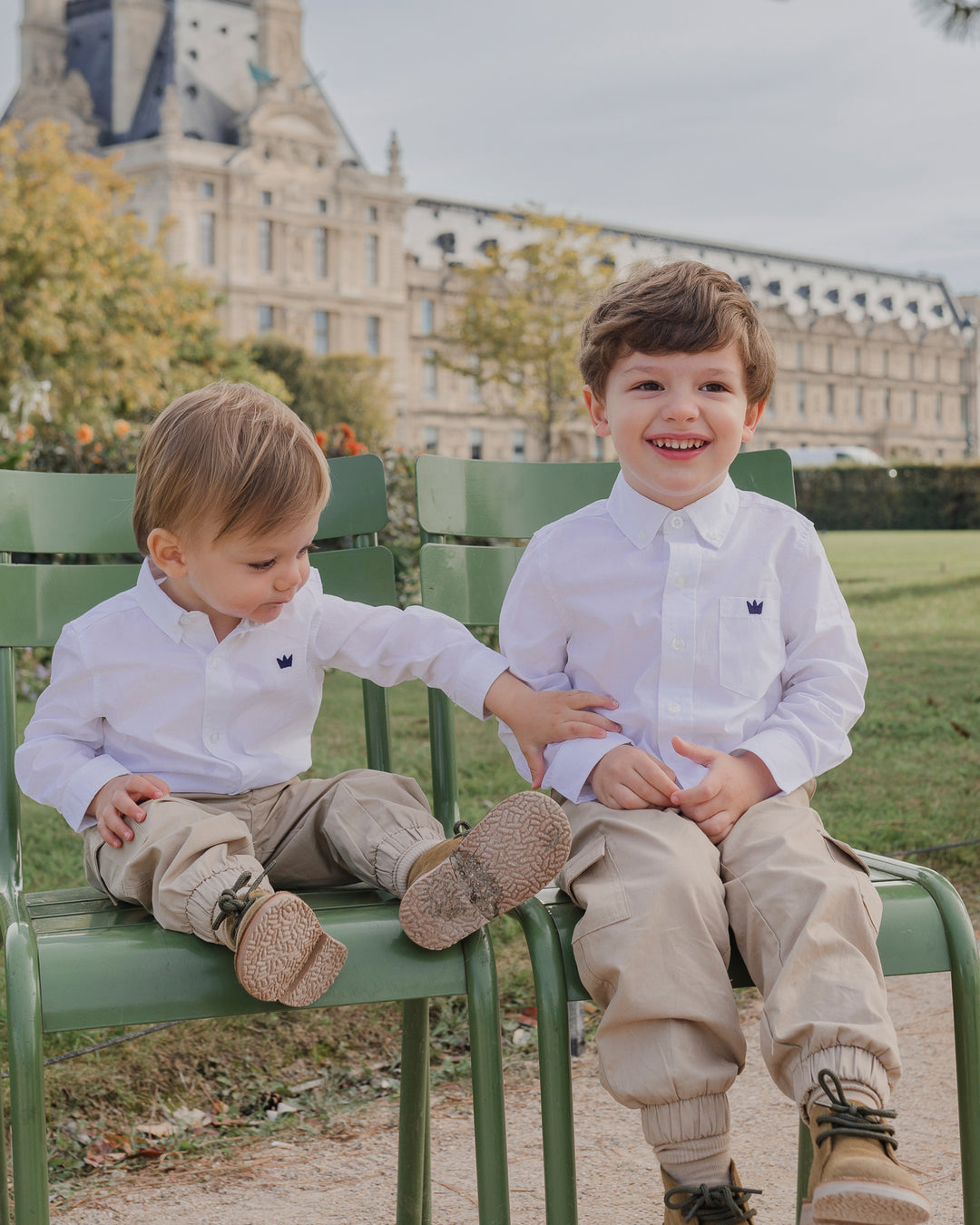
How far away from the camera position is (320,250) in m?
52.0

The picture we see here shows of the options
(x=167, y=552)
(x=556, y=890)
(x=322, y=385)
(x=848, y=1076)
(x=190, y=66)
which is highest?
(x=190, y=66)

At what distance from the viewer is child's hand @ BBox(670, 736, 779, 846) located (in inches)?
60.2

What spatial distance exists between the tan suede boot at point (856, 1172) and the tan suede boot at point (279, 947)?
1.58 ft

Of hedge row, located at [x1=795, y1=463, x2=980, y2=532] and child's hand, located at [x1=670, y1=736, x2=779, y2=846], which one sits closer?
child's hand, located at [x1=670, y1=736, x2=779, y2=846]

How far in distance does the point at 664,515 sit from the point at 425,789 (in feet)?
8.98

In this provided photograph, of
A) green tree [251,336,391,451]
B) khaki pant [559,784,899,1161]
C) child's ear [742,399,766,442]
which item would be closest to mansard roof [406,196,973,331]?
green tree [251,336,391,451]

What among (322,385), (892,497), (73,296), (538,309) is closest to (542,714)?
(73,296)

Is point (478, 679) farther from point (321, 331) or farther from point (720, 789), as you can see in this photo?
point (321, 331)

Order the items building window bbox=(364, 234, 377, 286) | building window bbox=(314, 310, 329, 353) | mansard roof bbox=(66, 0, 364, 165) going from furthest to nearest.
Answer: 1. building window bbox=(364, 234, 377, 286)
2. building window bbox=(314, 310, 329, 353)
3. mansard roof bbox=(66, 0, 364, 165)

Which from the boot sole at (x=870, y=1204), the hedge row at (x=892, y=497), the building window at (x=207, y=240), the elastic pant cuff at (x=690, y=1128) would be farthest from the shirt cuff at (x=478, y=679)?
the building window at (x=207, y=240)

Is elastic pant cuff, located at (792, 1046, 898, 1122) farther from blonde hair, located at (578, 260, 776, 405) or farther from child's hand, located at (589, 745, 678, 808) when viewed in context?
blonde hair, located at (578, 260, 776, 405)

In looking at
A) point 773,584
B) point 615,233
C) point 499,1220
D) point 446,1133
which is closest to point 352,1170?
point 446,1133

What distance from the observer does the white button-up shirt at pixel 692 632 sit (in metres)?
1.62

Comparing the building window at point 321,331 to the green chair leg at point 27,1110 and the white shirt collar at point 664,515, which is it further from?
the green chair leg at point 27,1110
